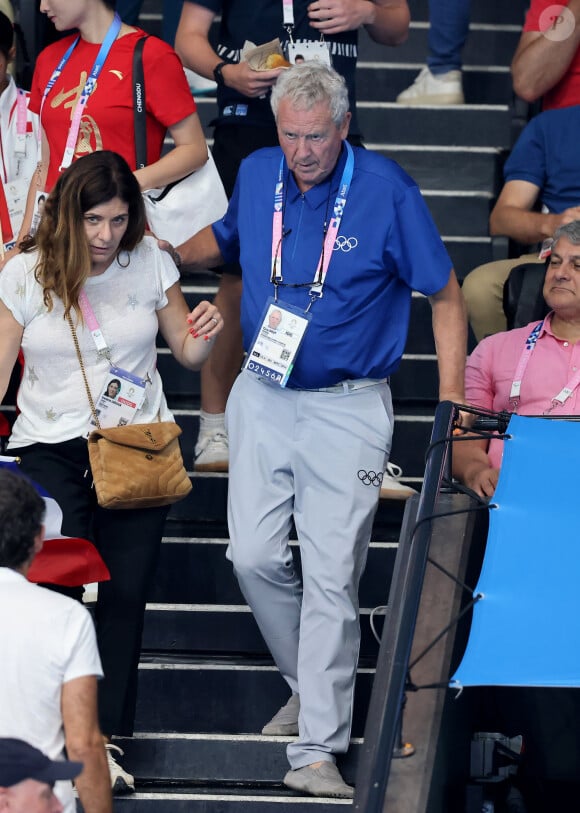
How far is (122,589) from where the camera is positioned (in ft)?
14.7

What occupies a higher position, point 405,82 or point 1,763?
point 405,82

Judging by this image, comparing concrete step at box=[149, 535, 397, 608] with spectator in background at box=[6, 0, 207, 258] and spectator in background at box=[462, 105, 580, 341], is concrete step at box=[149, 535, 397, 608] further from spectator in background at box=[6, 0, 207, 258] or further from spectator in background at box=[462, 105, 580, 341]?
spectator in background at box=[6, 0, 207, 258]

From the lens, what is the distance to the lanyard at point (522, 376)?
515cm

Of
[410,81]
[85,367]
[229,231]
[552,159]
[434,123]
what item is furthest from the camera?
[410,81]

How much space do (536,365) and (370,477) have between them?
2.83 ft

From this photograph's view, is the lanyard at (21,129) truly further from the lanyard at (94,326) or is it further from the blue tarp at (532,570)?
the blue tarp at (532,570)

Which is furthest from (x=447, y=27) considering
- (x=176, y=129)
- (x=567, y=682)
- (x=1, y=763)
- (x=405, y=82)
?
(x=1, y=763)

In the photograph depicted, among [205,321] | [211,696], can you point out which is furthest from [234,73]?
[211,696]

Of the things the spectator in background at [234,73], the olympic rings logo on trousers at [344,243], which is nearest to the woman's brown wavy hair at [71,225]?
the olympic rings logo on trousers at [344,243]

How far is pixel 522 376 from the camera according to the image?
5238 mm

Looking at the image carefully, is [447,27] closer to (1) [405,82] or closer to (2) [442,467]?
(1) [405,82]

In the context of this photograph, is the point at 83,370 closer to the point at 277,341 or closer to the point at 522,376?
the point at 277,341

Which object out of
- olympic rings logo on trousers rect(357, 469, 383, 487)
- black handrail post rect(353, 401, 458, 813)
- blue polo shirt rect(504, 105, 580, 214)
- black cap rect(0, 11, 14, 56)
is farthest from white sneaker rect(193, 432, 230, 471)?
blue polo shirt rect(504, 105, 580, 214)

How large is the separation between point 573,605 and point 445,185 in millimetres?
3368
